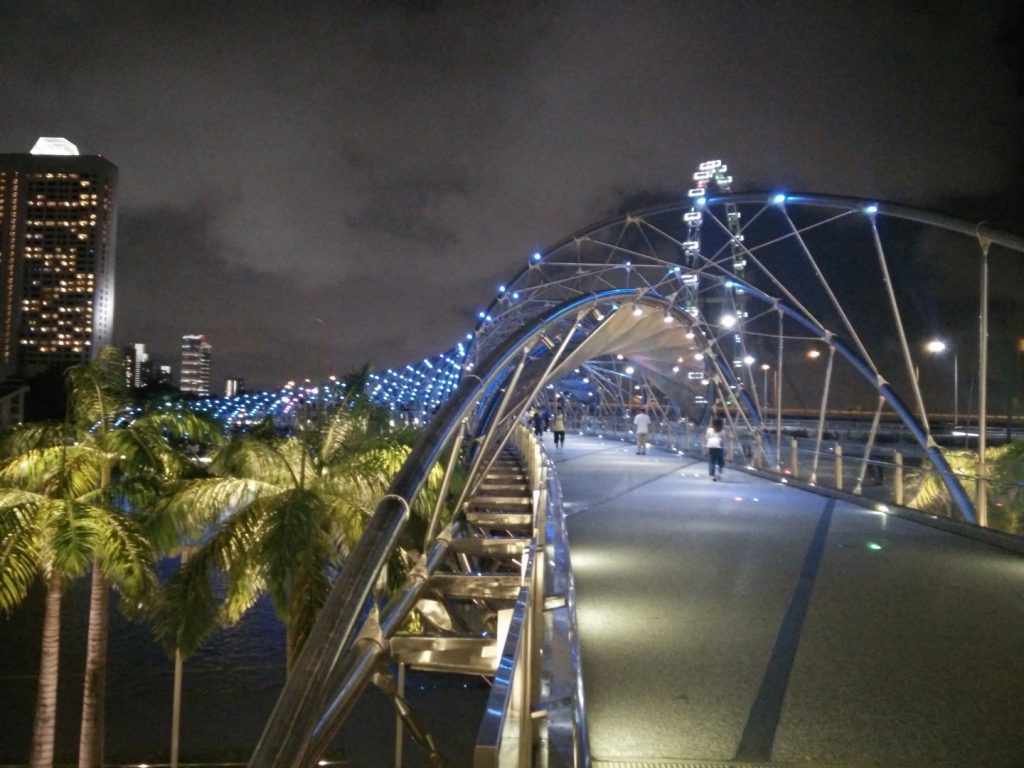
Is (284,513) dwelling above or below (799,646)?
above

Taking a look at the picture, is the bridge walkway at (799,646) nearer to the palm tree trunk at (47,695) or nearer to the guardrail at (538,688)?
the guardrail at (538,688)

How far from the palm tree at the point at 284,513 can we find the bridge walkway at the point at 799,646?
3.19 m

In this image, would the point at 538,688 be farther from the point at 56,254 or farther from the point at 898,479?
the point at 56,254

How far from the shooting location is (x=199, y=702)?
2642cm

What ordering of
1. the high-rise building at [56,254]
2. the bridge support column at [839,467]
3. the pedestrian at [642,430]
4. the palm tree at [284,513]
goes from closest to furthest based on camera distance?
the palm tree at [284,513], the bridge support column at [839,467], the pedestrian at [642,430], the high-rise building at [56,254]

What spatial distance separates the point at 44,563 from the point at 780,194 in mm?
16309

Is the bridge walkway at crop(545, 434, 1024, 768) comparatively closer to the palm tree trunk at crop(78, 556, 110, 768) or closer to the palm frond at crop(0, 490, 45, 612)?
the palm frond at crop(0, 490, 45, 612)

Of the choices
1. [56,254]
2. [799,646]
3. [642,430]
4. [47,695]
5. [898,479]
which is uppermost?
[56,254]

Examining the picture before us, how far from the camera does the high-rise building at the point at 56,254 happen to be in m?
129

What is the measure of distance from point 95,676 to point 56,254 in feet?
465

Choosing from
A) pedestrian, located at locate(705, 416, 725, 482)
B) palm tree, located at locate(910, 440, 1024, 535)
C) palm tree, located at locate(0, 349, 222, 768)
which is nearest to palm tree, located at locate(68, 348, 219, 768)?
palm tree, located at locate(0, 349, 222, 768)

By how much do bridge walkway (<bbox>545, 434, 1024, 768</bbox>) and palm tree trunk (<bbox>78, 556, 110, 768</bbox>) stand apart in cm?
828

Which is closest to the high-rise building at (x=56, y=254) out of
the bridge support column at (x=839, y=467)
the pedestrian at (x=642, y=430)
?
the pedestrian at (x=642, y=430)

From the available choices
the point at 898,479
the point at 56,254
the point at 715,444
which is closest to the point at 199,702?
the point at 715,444
